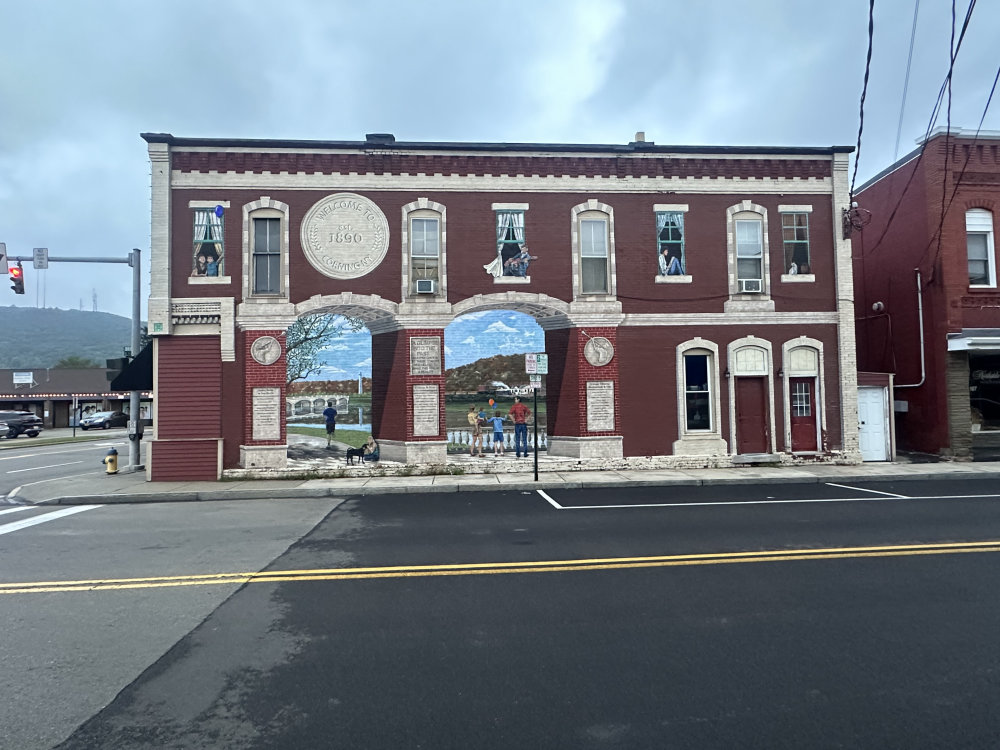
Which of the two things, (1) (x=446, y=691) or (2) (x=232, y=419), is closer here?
(1) (x=446, y=691)

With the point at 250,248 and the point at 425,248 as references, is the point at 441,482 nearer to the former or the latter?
the point at 425,248

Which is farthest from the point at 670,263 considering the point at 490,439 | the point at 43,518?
the point at 43,518

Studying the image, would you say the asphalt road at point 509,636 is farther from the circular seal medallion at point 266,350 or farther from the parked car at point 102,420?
the parked car at point 102,420

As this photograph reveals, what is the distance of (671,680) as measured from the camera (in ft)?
13.7

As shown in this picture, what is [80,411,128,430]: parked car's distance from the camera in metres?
47.8

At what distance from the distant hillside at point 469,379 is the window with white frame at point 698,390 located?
4.54 m

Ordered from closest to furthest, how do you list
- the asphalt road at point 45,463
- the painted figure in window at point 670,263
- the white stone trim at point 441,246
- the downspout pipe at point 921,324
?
the white stone trim at point 441,246
the painted figure in window at point 670,263
the asphalt road at point 45,463
the downspout pipe at point 921,324

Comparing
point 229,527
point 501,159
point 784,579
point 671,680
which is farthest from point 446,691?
point 501,159

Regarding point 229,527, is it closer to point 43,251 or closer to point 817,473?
point 43,251

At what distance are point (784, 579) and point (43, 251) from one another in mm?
18105

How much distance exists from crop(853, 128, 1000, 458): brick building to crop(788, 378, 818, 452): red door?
137 inches

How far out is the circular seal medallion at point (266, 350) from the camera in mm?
15695

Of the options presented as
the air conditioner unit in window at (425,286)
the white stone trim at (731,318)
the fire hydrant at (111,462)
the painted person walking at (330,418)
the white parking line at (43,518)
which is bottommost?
the white parking line at (43,518)

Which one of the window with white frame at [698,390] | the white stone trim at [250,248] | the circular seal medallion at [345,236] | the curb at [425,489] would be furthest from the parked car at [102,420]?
the window with white frame at [698,390]
